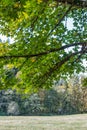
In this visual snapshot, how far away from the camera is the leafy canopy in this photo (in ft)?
39.1

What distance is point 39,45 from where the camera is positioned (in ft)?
41.3

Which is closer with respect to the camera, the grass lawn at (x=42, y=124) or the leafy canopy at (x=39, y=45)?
the leafy canopy at (x=39, y=45)

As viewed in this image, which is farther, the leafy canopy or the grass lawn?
the grass lawn

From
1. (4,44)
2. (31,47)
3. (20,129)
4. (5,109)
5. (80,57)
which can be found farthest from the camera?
(5,109)

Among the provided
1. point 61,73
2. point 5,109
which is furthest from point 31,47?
point 5,109

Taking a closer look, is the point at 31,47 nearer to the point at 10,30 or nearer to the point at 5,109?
the point at 10,30

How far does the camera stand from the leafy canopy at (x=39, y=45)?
11914 mm

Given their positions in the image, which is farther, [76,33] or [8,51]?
[76,33]

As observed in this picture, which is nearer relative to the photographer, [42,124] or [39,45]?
[39,45]

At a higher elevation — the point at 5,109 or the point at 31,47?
the point at 5,109

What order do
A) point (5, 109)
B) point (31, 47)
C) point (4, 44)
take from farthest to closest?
point (5, 109) → point (4, 44) → point (31, 47)

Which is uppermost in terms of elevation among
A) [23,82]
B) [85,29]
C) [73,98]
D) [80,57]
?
[73,98]

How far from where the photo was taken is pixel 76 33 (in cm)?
1484

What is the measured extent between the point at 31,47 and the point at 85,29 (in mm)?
3552
